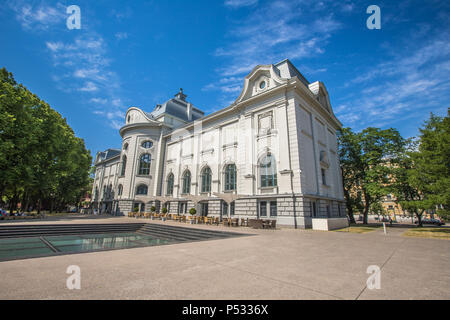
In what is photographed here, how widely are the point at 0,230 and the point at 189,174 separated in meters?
21.3

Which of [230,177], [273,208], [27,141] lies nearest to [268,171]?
[273,208]

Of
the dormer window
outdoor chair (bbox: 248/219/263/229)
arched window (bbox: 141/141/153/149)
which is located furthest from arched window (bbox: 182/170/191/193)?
the dormer window

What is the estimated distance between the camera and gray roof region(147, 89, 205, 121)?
38906mm

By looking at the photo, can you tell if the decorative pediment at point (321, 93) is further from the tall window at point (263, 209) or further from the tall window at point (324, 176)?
the tall window at point (263, 209)

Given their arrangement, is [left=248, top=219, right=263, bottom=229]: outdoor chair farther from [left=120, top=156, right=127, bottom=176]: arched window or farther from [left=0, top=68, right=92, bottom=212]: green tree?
[left=120, top=156, right=127, bottom=176]: arched window

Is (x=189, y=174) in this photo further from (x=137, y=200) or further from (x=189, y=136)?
(x=137, y=200)

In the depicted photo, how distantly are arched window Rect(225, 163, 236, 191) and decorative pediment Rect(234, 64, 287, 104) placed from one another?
8.40 metres

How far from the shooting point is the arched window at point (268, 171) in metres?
20.6

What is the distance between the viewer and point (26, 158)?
2072 cm

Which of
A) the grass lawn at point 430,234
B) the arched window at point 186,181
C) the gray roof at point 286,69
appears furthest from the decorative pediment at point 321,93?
the arched window at point 186,181

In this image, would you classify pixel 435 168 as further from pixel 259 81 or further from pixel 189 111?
pixel 189 111

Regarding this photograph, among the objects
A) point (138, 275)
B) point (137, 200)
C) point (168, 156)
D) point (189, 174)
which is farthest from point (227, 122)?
point (138, 275)

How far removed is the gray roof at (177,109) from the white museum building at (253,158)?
2.29ft

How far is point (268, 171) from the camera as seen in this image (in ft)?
69.5
